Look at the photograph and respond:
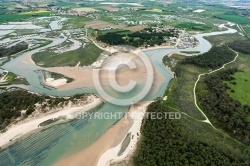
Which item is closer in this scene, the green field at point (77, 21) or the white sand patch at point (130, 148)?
the white sand patch at point (130, 148)

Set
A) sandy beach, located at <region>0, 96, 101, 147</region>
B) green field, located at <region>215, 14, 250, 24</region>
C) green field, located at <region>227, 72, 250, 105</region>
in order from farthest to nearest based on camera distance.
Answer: green field, located at <region>215, 14, 250, 24</region>, green field, located at <region>227, 72, 250, 105</region>, sandy beach, located at <region>0, 96, 101, 147</region>

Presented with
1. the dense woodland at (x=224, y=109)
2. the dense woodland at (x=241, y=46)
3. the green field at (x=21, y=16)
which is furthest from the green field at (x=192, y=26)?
the green field at (x=21, y=16)

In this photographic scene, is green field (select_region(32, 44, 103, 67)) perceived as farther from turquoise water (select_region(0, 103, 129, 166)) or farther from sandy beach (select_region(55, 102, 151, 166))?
sandy beach (select_region(55, 102, 151, 166))

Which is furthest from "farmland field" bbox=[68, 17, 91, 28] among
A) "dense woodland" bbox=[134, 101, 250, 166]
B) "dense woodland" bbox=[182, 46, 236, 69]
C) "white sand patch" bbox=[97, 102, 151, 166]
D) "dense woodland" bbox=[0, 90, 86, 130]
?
"dense woodland" bbox=[134, 101, 250, 166]

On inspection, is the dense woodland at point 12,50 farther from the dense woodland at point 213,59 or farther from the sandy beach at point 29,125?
the dense woodland at point 213,59

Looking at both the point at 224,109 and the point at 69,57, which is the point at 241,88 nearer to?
the point at 224,109

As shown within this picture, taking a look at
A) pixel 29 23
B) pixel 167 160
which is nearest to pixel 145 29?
pixel 29 23
